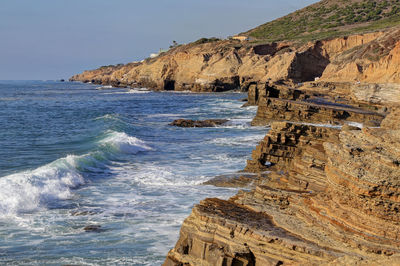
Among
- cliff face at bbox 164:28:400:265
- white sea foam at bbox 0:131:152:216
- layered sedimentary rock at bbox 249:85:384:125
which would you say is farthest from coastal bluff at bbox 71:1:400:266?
layered sedimentary rock at bbox 249:85:384:125

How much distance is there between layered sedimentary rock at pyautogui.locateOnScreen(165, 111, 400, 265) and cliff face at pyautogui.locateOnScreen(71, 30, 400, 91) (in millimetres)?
42316

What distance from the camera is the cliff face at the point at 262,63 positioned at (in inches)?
2116

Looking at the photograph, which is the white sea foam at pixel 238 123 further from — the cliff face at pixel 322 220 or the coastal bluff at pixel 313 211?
the cliff face at pixel 322 220

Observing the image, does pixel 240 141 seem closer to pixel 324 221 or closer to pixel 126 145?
pixel 126 145

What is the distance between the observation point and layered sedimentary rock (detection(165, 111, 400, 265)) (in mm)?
6508

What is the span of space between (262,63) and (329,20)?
1543 inches

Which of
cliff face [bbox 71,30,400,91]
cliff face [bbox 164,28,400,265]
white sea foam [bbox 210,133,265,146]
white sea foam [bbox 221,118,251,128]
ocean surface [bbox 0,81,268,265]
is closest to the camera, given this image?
cliff face [bbox 164,28,400,265]

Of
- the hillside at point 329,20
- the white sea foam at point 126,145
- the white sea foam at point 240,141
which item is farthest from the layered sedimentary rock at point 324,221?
the hillside at point 329,20

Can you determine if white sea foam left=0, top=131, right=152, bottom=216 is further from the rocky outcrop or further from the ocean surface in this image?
the rocky outcrop

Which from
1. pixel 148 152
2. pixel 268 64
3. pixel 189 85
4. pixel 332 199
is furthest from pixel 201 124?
pixel 189 85

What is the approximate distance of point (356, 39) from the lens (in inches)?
2936

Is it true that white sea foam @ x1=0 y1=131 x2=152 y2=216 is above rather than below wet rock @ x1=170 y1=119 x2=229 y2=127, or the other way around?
below

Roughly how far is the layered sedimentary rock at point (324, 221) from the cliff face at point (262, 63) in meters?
42.3

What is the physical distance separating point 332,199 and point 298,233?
0.77 m
